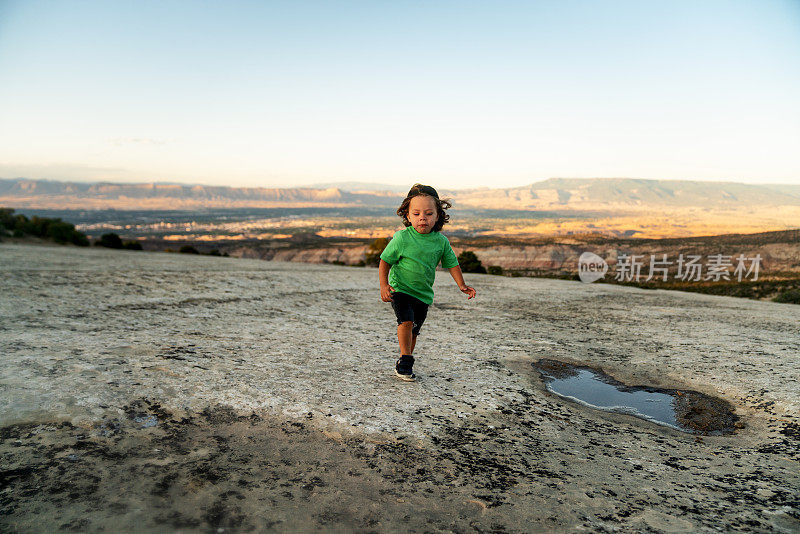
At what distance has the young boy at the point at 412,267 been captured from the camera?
13.9 feet

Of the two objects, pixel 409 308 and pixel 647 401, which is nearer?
pixel 647 401

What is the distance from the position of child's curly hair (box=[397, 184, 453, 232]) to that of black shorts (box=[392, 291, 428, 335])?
0.73m

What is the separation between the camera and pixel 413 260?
427cm

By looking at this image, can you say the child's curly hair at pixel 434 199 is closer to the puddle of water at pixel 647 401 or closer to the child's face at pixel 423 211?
the child's face at pixel 423 211

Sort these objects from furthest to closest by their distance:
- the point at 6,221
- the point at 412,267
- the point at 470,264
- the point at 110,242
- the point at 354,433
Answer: the point at 6,221, the point at 110,242, the point at 470,264, the point at 412,267, the point at 354,433

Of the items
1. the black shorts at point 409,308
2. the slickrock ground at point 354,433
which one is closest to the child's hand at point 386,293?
the black shorts at point 409,308

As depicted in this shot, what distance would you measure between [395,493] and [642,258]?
2737 inches

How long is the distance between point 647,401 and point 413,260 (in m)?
2.51

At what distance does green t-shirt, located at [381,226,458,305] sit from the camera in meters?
4.26

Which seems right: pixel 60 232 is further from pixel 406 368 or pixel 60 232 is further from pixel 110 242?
pixel 406 368

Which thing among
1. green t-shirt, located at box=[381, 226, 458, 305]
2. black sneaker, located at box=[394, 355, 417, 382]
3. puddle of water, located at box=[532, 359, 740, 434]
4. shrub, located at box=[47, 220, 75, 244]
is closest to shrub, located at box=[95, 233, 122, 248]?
shrub, located at box=[47, 220, 75, 244]

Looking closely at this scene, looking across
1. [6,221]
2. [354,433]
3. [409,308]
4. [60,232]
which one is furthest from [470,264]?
[6,221]

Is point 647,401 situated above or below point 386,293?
below

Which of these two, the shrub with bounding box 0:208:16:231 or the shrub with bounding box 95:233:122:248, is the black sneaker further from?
the shrub with bounding box 0:208:16:231
